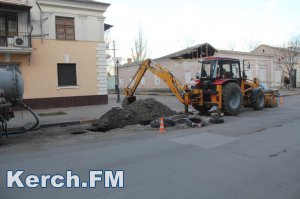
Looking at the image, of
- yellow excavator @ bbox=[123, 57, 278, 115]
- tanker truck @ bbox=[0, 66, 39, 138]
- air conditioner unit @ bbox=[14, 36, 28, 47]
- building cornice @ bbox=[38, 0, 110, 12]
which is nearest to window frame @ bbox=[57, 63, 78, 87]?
air conditioner unit @ bbox=[14, 36, 28, 47]

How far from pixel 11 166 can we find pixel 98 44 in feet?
51.8

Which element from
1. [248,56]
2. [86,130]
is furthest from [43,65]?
[248,56]

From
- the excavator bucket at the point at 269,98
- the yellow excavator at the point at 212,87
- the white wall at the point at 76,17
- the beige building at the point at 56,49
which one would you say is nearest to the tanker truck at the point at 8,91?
the yellow excavator at the point at 212,87

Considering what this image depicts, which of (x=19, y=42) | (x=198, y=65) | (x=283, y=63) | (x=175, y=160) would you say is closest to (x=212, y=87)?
(x=175, y=160)

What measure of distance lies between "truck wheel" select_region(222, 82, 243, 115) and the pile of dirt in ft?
8.15

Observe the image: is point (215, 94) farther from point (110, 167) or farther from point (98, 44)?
point (98, 44)

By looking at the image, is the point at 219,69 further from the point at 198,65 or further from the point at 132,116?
the point at 198,65

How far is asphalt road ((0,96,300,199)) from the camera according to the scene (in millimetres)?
4668

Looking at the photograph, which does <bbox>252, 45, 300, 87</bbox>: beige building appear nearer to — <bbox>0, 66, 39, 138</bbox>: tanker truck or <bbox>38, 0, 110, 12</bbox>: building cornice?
<bbox>38, 0, 110, 12</bbox>: building cornice

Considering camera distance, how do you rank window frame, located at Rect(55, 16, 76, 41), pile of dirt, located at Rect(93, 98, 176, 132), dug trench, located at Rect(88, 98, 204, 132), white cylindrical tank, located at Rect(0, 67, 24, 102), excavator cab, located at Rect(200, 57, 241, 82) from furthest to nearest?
window frame, located at Rect(55, 16, 76, 41), excavator cab, located at Rect(200, 57, 241, 82), pile of dirt, located at Rect(93, 98, 176, 132), dug trench, located at Rect(88, 98, 204, 132), white cylindrical tank, located at Rect(0, 67, 24, 102)

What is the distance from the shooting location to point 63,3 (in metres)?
19.2

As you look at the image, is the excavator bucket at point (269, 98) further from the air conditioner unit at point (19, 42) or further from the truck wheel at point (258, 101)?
the air conditioner unit at point (19, 42)

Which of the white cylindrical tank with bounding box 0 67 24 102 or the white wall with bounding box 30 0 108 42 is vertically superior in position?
the white wall with bounding box 30 0 108 42

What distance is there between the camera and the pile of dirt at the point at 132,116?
11742 millimetres
